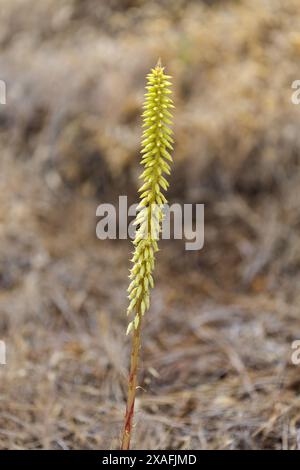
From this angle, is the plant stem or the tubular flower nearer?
the tubular flower

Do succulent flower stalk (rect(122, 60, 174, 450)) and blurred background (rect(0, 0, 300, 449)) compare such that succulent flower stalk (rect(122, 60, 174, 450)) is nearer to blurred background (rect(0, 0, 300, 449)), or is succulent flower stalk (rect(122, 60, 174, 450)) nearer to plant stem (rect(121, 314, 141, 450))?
plant stem (rect(121, 314, 141, 450))

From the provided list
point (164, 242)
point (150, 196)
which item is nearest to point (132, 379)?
point (150, 196)

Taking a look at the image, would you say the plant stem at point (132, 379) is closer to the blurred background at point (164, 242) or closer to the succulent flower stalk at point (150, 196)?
the succulent flower stalk at point (150, 196)

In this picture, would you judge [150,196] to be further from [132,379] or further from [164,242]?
[164,242]

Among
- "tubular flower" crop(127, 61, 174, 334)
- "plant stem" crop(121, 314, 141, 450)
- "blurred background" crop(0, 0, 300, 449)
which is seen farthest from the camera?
"blurred background" crop(0, 0, 300, 449)

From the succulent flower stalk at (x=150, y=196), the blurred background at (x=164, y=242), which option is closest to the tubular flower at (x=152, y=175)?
the succulent flower stalk at (x=150, y=196)

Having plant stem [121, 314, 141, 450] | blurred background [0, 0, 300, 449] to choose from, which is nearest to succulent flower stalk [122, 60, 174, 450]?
plant stem [121, 314, 141, 450]

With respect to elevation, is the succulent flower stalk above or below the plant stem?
above

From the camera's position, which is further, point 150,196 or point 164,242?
point 164,242
